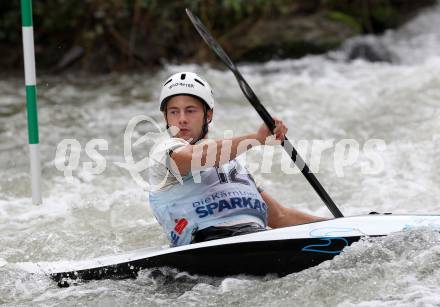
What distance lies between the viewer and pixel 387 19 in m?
12.2

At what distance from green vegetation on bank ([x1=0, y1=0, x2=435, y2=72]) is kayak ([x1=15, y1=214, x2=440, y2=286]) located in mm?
7182

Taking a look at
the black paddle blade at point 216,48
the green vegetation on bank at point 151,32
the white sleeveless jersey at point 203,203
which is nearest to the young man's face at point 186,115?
the white sleeveless jersey at point 203,203

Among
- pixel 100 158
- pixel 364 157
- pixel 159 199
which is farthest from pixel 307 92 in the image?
pixel 159 199

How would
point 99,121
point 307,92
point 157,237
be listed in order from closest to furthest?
point 157,237 → point 99,121 → point 307,92

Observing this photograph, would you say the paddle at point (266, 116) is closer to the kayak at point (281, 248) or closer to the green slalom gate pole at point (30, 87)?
the kayak at point (281, 248)

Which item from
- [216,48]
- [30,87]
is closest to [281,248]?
[216,48]

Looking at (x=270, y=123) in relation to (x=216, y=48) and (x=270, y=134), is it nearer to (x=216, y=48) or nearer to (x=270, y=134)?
(x=270, y=134)

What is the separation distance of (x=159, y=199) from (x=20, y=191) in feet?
8.25

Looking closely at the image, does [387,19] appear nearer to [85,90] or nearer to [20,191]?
[85,90]

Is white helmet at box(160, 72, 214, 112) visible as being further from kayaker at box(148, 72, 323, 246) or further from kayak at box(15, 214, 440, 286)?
kayak at box(15, 214, 440, 286)

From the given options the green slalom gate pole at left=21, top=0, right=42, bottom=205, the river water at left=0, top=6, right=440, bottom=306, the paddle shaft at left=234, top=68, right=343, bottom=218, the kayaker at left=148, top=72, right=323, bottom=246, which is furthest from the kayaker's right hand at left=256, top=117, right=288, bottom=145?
the green slalom gate pole at left=21, top=0, right=42, bottom=205

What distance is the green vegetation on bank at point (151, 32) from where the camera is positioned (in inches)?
423

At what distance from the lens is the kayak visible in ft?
12.1

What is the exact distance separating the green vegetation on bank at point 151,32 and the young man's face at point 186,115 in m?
6.90
